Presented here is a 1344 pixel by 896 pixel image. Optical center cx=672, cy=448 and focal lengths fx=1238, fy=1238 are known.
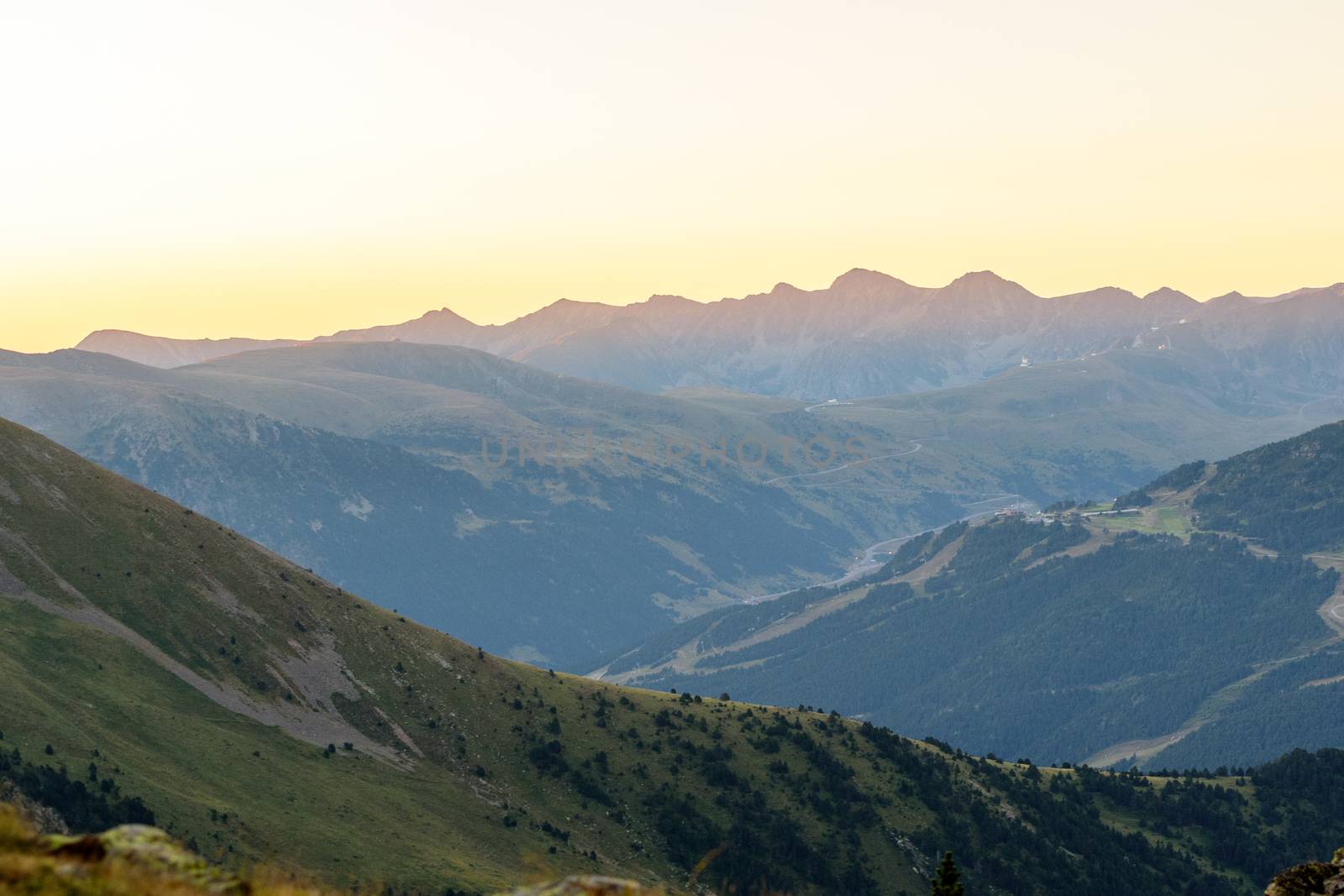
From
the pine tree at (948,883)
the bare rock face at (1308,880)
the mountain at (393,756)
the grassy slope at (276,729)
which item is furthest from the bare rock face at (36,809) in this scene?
the bare rock face at (1308,880)

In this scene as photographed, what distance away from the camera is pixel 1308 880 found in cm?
4378

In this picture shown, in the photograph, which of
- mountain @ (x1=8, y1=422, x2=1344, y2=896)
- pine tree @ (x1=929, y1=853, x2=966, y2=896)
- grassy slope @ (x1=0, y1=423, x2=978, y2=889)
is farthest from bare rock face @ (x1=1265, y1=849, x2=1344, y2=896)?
mountain @ (x1=8, y1=422, x2=1344, y2=896)

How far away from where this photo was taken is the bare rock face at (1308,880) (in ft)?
141

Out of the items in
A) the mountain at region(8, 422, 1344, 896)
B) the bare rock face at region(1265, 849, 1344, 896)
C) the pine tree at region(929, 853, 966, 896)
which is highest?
the pine tree at region(929, 853, 966, 896)

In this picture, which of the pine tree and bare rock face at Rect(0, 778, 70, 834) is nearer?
the pine tree

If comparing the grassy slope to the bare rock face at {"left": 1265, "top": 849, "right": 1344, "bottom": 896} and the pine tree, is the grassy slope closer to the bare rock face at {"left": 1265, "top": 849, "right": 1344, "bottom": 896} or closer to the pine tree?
the pine tree

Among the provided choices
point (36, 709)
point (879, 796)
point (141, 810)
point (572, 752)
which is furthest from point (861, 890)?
point (36, 709)

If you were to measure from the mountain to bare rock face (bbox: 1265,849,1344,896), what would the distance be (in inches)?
3421

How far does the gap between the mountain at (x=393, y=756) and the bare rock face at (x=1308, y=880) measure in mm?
86891

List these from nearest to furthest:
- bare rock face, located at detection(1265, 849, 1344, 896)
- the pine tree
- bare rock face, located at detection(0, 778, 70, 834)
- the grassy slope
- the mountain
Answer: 1. the pine tree
2. bare rock face, located at detection(1265, 849, 1344, 896)
3. bare rock face, located at detection(0, 778, 70, 834)
4. the grassy slope
5. the mountain

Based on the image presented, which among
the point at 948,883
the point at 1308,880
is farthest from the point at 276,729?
the point at 1308,880

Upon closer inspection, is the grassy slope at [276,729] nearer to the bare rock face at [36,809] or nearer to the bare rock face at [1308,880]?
the bare rock face at [36,809]

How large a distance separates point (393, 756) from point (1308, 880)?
130473 mm

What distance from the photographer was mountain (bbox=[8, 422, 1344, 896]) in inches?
4941
